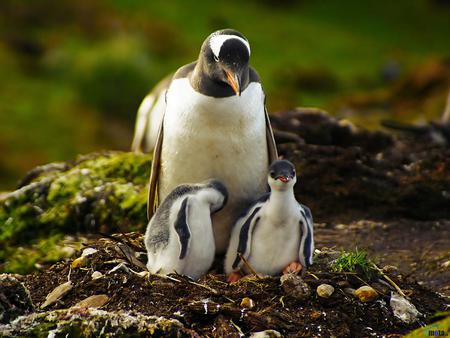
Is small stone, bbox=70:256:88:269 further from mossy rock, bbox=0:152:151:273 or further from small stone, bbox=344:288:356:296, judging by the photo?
small stone, bbox=344:288:356:296

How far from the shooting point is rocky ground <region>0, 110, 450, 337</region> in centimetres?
666

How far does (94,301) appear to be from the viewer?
7.00 metres

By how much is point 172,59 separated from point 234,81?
26299mm

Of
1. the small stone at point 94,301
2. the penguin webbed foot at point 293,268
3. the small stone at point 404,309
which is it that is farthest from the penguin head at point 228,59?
the small stone at point 404,309

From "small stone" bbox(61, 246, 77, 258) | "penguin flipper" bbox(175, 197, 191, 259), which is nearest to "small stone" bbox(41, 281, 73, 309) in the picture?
"penguin flipper" bbox(175, 197, 191, 259)

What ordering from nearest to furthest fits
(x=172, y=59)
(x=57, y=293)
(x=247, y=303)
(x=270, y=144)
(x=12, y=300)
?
(x=12, y=300) → (x=247, y=303) → (x=57, y=293) → (x=270, y=144) → (x=172, y=59)

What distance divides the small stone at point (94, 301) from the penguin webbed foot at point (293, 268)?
4.45 ft

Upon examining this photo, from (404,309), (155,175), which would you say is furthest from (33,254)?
(404,309)

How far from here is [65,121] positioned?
27.8 metres

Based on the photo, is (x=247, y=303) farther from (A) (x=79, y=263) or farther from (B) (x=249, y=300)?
(A) (x=79, y=263)

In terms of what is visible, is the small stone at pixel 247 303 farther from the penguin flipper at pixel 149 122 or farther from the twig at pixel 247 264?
the penguin flipper at pixel 149 122

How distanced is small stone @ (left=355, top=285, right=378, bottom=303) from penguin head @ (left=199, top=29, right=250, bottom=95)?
1.69 m

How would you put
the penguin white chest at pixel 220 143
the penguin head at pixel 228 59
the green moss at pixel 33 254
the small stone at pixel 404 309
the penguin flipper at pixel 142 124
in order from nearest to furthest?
1. the small stone at pixel 404 309
2. the penguin head at pixel 228 59
3. the penguin white chest at pixel 220 143
4. the green moss at pixel 33 254
5. the penguin flipper at pixel 142 124

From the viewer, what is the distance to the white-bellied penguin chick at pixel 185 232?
739 centimetres
